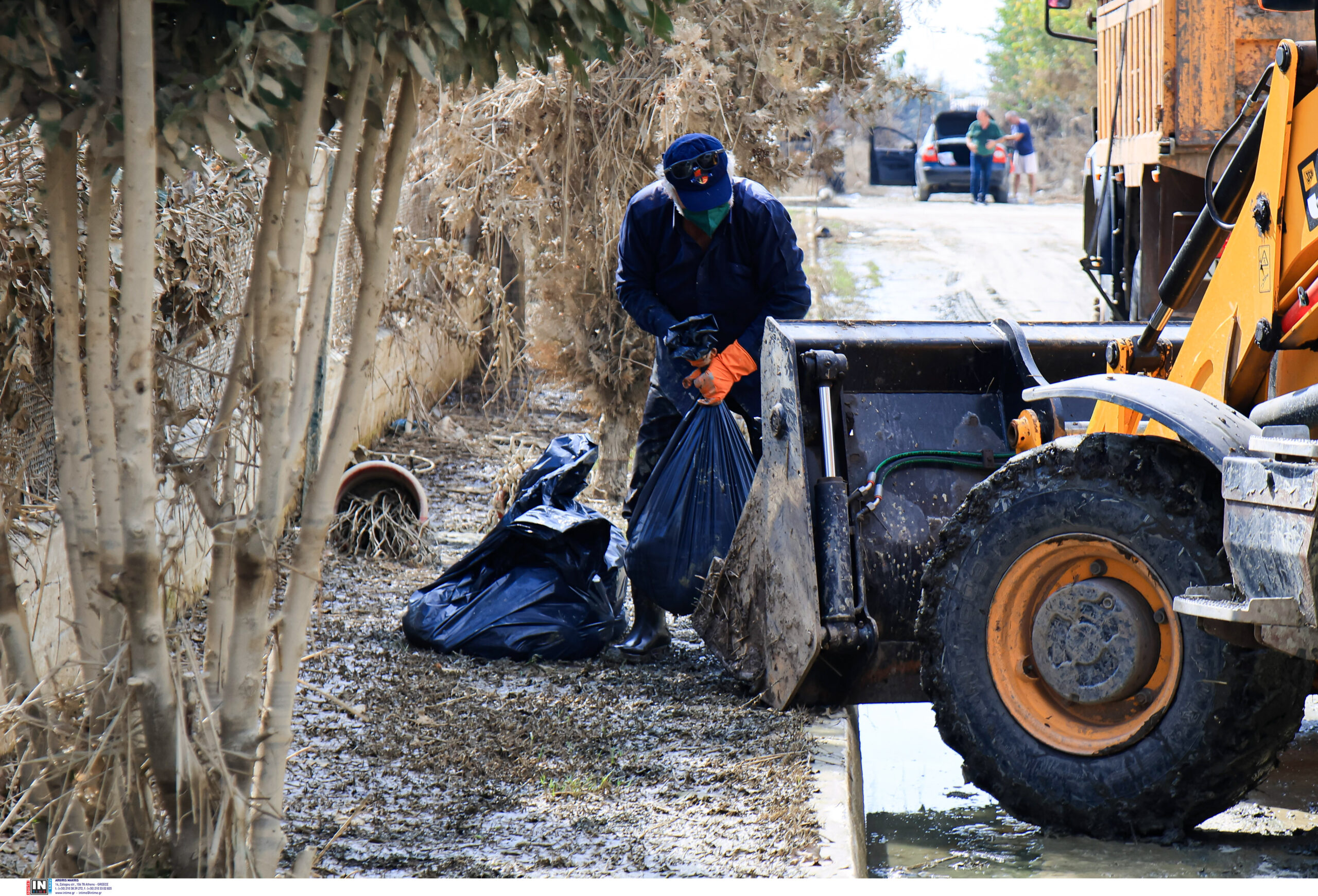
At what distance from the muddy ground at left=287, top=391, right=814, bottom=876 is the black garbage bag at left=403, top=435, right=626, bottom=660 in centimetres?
7

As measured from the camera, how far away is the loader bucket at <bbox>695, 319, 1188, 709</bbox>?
11.7ft

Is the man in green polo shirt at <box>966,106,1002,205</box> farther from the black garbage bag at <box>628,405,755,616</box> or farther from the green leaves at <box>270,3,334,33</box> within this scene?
the green leaves at <box>270,3,334,33</box>

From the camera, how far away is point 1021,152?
23.8m

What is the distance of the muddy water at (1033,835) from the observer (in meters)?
2.82

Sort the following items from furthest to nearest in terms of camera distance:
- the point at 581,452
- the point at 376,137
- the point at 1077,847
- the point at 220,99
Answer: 1. the point at 581,452
2. the point at 1077,847
3. the point at 376,137
4. the point at 220,99

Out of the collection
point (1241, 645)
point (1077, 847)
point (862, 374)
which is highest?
point (862, 374)

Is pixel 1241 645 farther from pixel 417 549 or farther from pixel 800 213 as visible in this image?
pixel 800 213

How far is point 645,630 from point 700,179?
152cm

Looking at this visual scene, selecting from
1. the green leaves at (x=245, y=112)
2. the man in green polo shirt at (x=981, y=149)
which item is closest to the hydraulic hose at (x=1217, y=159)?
the green leaves at (x=245, y=112)

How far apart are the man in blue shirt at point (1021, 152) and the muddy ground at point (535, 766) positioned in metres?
19.4

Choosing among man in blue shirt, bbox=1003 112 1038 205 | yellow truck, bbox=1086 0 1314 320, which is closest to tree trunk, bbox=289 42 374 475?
yellow truck, bbox=1086 0 1314 320

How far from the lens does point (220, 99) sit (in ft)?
6.07

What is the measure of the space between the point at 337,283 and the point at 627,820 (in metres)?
3.97

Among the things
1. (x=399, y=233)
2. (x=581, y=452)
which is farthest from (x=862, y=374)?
(x=399, y=233)
